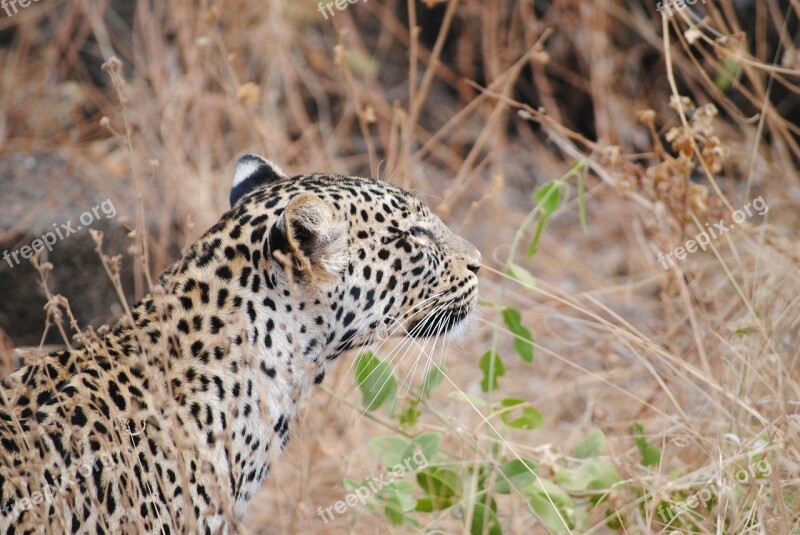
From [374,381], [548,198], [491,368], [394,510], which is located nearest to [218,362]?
[374,381]

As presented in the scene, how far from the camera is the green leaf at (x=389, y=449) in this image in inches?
180

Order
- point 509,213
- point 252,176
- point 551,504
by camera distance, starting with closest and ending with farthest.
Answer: point 551,504, point 252,176, point 509,213

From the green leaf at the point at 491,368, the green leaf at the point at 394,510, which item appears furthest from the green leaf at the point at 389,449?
the green leaf at the point at 491,368

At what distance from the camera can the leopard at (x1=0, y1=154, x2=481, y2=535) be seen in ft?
11.4

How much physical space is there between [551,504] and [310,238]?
5.40ft

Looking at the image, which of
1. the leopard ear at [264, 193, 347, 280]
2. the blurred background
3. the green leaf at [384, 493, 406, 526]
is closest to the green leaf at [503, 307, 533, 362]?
the blurred background

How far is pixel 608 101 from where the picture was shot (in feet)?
29.5

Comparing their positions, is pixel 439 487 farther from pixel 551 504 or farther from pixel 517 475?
pixel 551 504

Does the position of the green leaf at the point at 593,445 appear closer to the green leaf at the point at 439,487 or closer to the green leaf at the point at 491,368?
the green leaf at the point at 491,368

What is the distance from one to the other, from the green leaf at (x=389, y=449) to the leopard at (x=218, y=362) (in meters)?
0.57

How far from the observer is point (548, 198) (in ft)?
15.7

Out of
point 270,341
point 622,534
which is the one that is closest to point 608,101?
point 622,534

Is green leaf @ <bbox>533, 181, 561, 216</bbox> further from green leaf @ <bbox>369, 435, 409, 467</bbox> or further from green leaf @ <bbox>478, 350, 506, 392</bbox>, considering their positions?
green leaf @ <bbox>369, 435, 409, 467</bbox>

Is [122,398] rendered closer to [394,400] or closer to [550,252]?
[394,400]
